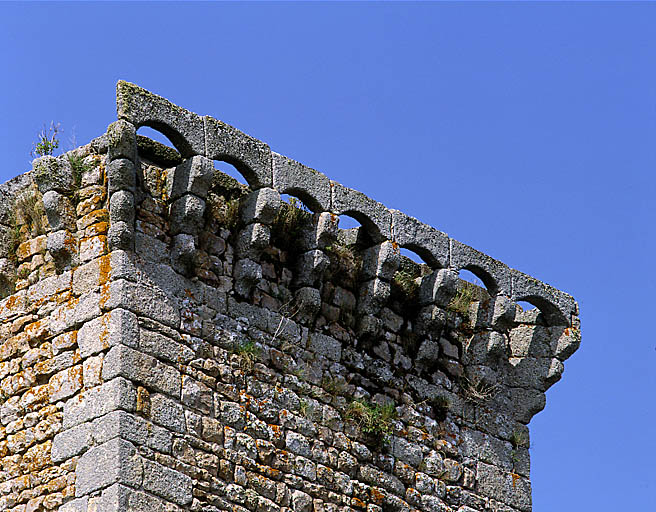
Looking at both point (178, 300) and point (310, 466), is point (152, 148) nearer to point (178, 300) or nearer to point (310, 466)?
point (178, 300)

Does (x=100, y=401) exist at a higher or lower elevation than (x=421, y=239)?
lower

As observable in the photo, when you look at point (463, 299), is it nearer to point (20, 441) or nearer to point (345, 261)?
point (345, 261)

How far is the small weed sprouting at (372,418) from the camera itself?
10141mm

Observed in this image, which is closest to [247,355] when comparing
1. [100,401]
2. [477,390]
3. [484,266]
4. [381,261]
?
[100,401]

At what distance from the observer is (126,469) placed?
845 centimetres

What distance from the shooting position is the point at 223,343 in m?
9.45

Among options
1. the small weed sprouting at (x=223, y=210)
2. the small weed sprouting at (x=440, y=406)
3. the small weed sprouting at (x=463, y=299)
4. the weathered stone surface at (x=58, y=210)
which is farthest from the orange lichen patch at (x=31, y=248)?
the small weed sprouting at (x=463, y=299)

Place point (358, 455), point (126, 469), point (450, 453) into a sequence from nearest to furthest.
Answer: point (126, 469) → point (358, 455) → point (450, 453)

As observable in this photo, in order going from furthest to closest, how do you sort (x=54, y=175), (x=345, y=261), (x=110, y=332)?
1. (x=345, y=261)
2. (x=54, y=175)
3. (x=110, y=332)

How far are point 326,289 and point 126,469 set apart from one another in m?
2.51

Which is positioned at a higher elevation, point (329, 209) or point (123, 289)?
point (329, 209)

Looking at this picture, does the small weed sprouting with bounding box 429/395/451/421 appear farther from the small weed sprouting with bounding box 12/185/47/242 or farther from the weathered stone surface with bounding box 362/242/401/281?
the small weed sprouting with bounding box 12/185/47/242

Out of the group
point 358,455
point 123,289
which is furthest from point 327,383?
point 123,289

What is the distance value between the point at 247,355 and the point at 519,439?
2.91m
